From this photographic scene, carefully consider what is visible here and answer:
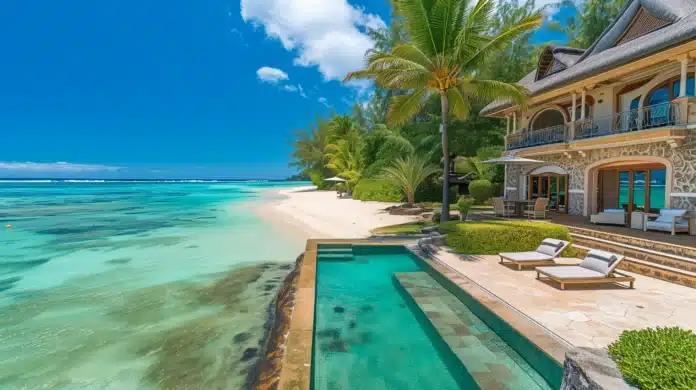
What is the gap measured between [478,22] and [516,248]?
7.30 meters

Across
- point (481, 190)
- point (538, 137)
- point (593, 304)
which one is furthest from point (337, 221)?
point (593, 304)

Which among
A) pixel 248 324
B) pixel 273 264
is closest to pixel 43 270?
pixel 273 264

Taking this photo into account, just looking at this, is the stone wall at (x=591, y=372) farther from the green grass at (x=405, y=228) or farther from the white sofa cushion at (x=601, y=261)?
the green grass at (x=405, y=228)

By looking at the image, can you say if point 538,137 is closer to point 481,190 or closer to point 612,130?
point 612,130

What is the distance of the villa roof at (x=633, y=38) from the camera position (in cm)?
888

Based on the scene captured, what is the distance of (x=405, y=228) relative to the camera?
14656mm

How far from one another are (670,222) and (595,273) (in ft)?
14.5

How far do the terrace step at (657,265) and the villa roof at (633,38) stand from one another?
5.18m

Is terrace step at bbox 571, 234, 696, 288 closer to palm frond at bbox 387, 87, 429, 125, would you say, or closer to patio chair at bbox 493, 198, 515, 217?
patio chair at bbox 493, 198, 515, 217

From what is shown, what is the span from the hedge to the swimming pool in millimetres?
2048

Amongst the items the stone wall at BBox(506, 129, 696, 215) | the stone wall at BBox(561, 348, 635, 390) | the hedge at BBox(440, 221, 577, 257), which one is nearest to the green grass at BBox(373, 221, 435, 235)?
the hedge at BBox(440, 221, 577, 257)

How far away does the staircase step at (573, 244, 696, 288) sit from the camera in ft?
21.3

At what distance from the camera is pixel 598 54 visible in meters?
12.6

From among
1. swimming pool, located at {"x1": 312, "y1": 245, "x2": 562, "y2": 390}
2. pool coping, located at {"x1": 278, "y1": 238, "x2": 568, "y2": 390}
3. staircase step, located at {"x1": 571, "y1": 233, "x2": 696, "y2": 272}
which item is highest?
staircase step, located at {"x1": 571, "y1": 233, "x2": 696, "y2": 272}
